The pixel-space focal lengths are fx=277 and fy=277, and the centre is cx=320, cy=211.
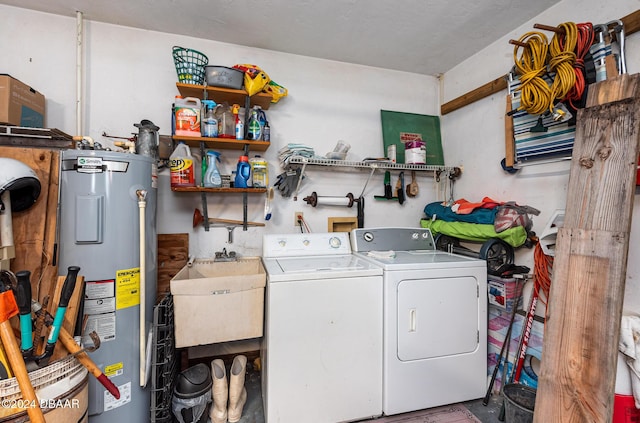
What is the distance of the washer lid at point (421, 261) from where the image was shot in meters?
1.72

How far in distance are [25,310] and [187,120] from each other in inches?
53.6

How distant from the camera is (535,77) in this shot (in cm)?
162

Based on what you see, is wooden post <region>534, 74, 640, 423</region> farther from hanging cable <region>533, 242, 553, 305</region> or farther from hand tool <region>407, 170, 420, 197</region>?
hand tool <region>407, 170, 420, 197</region>

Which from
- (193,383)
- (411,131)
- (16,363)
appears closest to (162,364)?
(193,383)

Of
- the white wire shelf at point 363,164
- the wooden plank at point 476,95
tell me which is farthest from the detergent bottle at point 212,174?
the wooden plank at point 476,95

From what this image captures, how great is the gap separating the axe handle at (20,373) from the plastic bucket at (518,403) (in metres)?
2.11

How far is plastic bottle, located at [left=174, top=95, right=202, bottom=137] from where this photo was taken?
6.29 feet

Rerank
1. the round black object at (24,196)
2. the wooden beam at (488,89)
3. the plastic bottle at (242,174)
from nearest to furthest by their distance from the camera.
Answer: the round black object at (24,196) → the wooden beam at (488,89) → the plastic bottle at (242,174)

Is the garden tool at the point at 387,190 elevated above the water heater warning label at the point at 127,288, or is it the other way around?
the garden tool at the point at 387,190

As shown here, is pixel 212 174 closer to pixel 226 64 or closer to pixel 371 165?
pixel 226 64

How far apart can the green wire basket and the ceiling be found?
0.27 meters

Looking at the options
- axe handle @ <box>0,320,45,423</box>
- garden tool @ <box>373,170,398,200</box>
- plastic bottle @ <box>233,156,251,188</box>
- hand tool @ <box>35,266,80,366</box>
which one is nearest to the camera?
axe handle @ <box>0,320,45,423</box>

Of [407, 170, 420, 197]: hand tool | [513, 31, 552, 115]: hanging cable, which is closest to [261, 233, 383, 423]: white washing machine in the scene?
[407, 170, 420, 197]: hand tool

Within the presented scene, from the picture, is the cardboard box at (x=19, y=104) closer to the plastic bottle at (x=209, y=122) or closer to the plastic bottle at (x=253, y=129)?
the plastic bottle at (x=209, y=122)
